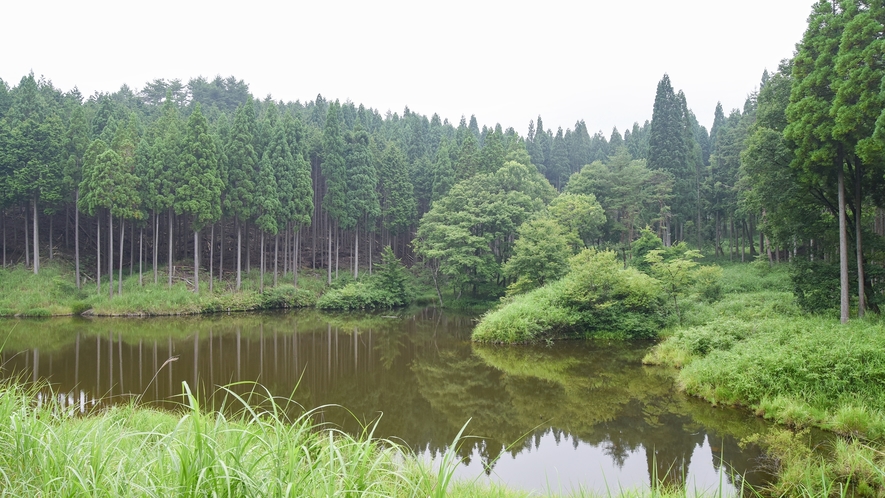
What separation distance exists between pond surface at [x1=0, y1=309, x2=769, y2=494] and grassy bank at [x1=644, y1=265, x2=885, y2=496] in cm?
46

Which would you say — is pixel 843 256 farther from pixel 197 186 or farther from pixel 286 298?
pixel 197 186

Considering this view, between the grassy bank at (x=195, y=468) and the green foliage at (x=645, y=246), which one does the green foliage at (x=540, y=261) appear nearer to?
the green foliage at (x=645, y=246)

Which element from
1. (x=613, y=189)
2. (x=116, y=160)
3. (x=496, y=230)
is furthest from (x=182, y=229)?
(x=613, y=189)

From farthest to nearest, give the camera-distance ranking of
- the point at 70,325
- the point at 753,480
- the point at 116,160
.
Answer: the point at 116,160, the point at 70,325, the point at 753,480

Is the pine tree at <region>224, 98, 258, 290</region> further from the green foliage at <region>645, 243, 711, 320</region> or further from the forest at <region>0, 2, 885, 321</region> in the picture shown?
the green foliage at <region>645, 243, 711, 320</region>

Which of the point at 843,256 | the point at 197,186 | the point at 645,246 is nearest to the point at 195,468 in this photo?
the point at 843,256

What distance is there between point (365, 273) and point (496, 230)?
942 centimetres

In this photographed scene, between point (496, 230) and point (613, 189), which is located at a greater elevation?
point (613, 189)

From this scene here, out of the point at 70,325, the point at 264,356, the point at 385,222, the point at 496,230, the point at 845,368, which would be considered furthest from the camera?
the point at 385,222

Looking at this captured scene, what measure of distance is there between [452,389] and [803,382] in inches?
252

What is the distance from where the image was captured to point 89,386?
10.5 m

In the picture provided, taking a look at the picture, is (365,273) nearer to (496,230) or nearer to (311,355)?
(496,230)

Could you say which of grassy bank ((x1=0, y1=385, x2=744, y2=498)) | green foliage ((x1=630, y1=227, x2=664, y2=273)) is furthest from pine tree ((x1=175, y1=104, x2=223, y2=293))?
grassy bank ((x1=0, y1=385, x2=744, y2=498))

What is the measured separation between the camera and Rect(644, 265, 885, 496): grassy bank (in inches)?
229
